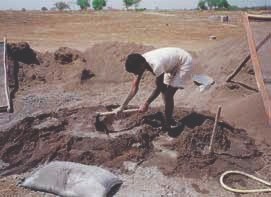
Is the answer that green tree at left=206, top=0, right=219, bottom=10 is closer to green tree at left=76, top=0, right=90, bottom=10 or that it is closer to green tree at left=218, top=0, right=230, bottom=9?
green tree at left=218, top=0, right=230, bottom=9

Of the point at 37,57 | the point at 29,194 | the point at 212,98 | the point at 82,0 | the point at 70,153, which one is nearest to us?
the point at 29,194

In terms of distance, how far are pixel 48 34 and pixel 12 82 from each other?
1178 centimetres

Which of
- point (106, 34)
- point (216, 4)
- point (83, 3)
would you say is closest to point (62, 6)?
point (83, 3)

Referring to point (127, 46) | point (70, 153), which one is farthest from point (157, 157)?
point (127, 46)

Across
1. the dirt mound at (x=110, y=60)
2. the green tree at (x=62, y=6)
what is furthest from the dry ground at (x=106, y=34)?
the green tree at (x=62, y=6)

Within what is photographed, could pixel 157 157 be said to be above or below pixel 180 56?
below

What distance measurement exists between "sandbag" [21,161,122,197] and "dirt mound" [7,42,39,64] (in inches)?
221

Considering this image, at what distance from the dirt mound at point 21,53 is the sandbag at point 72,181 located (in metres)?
5.61

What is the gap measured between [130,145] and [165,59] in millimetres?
1194

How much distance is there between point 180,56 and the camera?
5617mm

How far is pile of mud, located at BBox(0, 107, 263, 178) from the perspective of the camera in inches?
203

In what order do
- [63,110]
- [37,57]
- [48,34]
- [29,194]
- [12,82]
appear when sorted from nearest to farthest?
[29,194]
[63,110]
[12,82]
[37,57]
[48,34]

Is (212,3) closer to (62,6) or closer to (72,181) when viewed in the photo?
(62,6)

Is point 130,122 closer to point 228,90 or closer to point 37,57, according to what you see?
point 228,90
